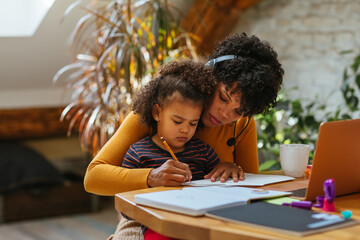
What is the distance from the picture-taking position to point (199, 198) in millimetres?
1313

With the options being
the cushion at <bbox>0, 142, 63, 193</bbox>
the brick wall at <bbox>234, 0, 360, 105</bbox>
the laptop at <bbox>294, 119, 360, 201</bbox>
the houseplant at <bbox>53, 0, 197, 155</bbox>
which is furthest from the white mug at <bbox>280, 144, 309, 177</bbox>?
the cushion at <bbox>0, 142, 63, 193</bbox>

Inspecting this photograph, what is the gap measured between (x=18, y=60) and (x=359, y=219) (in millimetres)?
3496

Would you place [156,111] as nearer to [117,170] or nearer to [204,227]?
[117,170]

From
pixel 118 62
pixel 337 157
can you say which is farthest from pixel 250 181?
pixel 118 62

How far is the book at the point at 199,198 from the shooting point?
4.03ft

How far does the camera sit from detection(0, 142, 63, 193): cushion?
428 centimetres

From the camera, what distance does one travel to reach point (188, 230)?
1149mm

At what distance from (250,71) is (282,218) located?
802mm

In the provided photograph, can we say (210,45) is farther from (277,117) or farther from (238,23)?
(277,117)

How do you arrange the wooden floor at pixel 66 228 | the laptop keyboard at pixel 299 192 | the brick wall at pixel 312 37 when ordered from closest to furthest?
the laptop keyboard at pixel 299 192, the brick wall at pixel 312 37, the wooden floor at pixel 66 228

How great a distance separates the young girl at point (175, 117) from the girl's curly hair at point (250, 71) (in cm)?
8

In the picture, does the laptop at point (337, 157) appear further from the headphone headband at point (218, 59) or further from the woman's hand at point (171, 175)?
the headphone headband at point (218, 59)

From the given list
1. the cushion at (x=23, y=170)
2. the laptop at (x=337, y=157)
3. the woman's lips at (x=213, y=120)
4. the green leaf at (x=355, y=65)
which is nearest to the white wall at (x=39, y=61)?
the cushion at (x=23, y=170)

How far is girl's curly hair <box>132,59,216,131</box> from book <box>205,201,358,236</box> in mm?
610
